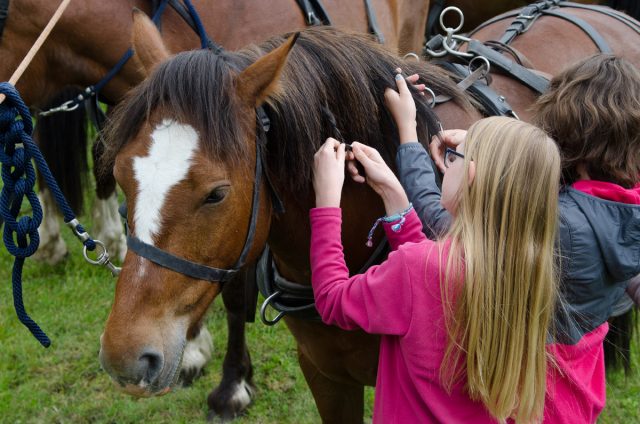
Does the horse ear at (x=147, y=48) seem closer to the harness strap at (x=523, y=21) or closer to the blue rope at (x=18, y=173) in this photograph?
the blue rope at (x=18, y=173)

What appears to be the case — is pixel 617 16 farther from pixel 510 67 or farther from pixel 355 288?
pixel 355 288

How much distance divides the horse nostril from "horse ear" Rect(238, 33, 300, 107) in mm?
559

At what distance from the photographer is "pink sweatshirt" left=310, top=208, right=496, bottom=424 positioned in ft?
4.47

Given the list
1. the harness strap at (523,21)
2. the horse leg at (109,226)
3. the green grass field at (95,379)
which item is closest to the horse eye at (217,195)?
the harness strap at (523,21)

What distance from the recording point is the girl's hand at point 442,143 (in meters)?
1.71

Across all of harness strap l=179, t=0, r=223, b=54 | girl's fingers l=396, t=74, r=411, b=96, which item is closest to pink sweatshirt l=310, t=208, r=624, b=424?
girl's fingers l=396, t=74, r=411, b=96

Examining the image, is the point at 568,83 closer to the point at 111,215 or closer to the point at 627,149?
the point at 627,149

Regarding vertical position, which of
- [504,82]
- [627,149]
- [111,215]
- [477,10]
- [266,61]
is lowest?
[111,215]

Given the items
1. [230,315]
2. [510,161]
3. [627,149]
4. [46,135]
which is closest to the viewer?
[510,161]

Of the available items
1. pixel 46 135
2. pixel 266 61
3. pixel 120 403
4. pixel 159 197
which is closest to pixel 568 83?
pixel 266 61

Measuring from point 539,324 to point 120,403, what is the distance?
224 cm

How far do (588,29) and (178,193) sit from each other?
2.16 m

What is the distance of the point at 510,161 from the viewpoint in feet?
4.48

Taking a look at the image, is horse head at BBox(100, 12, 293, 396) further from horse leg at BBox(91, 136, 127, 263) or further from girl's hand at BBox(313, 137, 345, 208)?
horse leg at BBox(91, 136, 127, 263)
